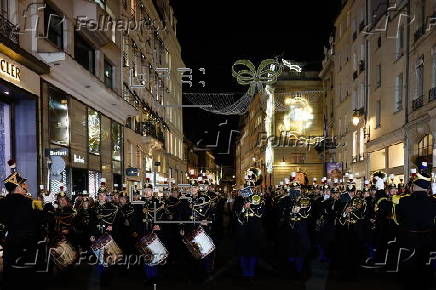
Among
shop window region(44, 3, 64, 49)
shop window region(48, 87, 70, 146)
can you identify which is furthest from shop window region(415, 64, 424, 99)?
shop window region(44, 3, 64, 49)

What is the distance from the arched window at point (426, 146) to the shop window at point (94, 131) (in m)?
15.1

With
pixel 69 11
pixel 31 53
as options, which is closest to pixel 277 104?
pixel 69 11

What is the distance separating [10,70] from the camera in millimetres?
15328

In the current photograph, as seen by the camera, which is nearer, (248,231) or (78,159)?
(248,231)

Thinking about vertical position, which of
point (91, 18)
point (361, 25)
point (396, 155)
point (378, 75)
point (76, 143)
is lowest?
point (396, 155)

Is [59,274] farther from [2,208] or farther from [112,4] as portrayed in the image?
[112,4]

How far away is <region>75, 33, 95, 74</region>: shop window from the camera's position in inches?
899

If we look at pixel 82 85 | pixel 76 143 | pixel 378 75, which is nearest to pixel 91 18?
pixel 82 85

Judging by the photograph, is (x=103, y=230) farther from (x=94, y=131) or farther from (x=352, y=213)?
(x=94, y=131)

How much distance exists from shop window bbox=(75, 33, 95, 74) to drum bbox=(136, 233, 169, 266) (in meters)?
13.9

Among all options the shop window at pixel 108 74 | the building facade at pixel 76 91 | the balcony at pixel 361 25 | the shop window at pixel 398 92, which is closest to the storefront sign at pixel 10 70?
the building facade at pixel 76 91

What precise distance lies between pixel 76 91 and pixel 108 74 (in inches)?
229

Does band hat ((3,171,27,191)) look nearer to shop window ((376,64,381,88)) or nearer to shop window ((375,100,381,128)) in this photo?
shop window ((375,100,381,128))

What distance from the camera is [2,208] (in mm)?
7961
